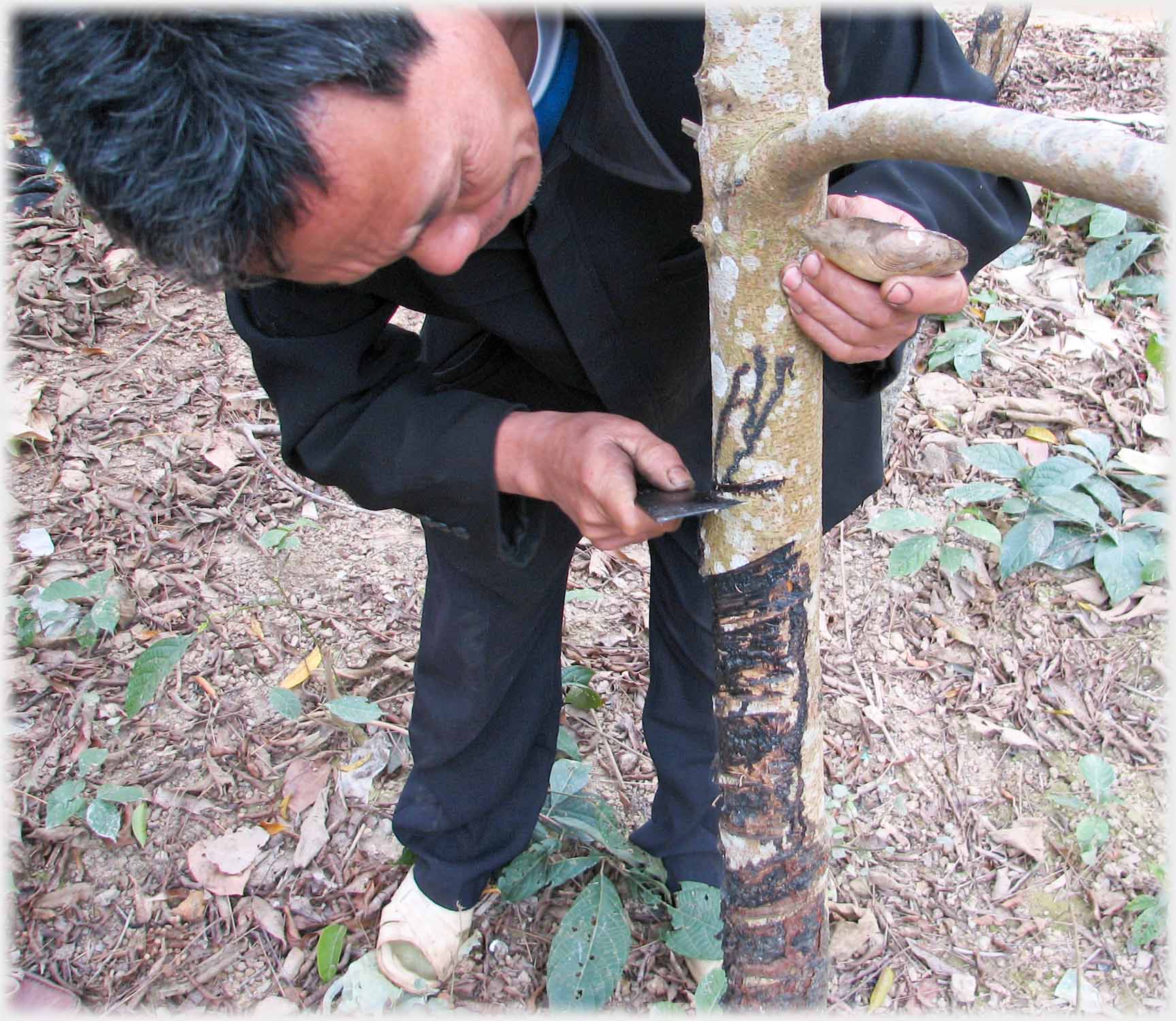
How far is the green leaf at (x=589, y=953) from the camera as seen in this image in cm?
179

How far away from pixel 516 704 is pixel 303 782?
69cm

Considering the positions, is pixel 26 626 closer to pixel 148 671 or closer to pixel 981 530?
pixel 148 671

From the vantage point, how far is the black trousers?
1.72 m

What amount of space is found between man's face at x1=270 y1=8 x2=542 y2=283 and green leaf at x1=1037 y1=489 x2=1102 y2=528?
2.05 metres

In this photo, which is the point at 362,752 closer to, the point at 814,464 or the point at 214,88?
the point at 814,464

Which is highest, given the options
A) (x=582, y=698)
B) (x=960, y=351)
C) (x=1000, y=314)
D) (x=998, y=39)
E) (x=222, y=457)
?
(x=998, y=39)

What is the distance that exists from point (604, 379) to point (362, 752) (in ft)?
4.27

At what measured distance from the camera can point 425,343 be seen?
1.78 metres

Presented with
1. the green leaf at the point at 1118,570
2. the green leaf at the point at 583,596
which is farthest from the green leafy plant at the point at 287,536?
the green leaf at the point at 1118,570

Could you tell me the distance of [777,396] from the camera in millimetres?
1158

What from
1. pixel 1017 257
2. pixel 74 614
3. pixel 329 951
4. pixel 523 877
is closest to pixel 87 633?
pixel 74 614

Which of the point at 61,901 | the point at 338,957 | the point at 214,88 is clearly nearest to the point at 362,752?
the point at 338,957

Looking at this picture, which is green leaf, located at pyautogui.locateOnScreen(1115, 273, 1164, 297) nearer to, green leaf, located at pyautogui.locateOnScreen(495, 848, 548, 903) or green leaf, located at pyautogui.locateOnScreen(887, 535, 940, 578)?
green leaf, located at pyautogui.locateOnScreen(887, 535, 940, 578)

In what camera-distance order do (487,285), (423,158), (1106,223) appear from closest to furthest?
1. (423,158)
2. (487,285)
3. (1106,223)
